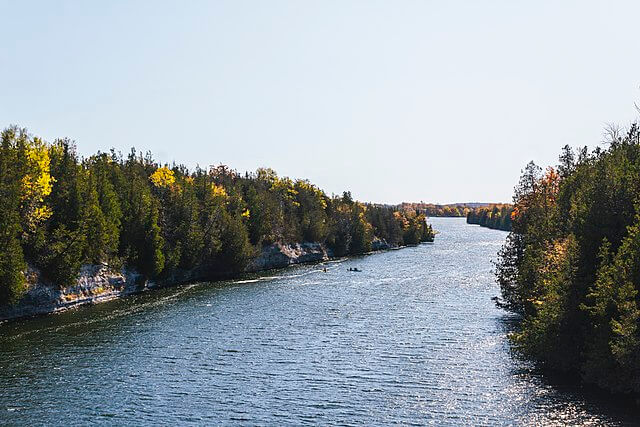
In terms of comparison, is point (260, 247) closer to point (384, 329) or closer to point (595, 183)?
point (384, 329)

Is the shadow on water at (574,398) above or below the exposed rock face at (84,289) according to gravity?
below

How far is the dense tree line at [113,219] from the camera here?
75688 millimetres

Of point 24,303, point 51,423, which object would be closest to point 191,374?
point 51,423

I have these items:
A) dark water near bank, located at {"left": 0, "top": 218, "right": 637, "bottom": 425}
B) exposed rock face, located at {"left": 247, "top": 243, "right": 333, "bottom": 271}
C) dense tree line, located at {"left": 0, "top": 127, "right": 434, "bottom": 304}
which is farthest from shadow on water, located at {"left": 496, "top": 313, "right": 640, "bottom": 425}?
exposed rock face, located at {"left": 247, "top": 243, "right": 333, "bottom": 271}

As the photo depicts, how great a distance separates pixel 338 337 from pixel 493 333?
54.8 ft

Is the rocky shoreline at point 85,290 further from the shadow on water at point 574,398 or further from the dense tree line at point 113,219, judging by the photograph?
the shadow on water at point 574,398

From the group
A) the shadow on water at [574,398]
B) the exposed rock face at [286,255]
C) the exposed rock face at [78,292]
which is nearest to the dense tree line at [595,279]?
the shadow on water at [574,398]

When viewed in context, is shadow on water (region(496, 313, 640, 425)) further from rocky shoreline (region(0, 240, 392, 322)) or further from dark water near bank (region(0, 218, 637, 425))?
rocky shoreline (region(0, 240, 392, 322))

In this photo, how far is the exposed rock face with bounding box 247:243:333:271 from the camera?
13569 centimetres

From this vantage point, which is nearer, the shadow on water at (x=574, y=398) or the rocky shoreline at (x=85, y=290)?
the shadow on water at (x=574, y=398)

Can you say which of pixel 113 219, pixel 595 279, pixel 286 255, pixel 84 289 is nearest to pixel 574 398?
pixel 595 279

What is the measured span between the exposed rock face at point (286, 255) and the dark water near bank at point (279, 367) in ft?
158

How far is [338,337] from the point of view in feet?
202

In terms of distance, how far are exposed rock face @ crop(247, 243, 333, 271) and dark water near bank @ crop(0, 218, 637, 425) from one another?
48105mm
